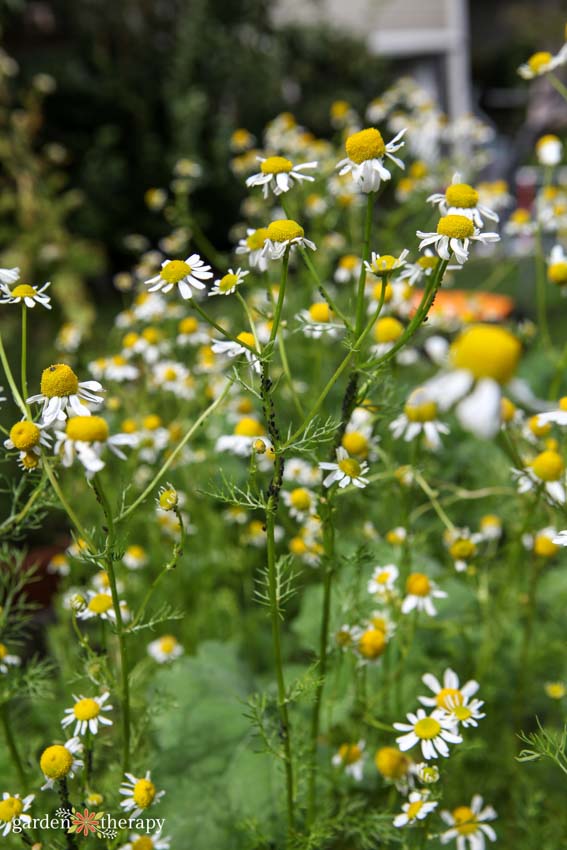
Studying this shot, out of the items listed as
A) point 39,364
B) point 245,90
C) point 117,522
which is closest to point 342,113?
point 39,364

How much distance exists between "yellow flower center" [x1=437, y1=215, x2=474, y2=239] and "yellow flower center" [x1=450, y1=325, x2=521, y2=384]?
339 mm

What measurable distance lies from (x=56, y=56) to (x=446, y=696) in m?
6.94

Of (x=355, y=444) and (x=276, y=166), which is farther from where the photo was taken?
(x=355, y=444)

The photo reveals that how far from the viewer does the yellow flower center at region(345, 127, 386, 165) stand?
2.94 feet

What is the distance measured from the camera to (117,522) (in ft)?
2.93

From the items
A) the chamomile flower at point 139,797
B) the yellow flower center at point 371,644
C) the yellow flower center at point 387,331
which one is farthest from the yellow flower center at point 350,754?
the yellow flower center at point 387,331

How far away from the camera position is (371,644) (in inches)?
46.7

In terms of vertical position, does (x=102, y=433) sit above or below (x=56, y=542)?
above

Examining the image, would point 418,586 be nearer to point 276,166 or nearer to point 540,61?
point 276,166

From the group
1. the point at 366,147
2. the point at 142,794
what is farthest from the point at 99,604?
the point at 366,147

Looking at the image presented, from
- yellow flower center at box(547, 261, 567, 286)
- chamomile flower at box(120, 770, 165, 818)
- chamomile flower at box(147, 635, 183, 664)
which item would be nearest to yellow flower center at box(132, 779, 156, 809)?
chamomile flower at box(120, 770, 165, 818)

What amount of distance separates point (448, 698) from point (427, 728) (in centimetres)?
6

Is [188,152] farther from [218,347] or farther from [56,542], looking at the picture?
[218,347]

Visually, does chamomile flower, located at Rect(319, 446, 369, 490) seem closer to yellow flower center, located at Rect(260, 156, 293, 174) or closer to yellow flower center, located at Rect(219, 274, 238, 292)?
yellow flower center, located at Rect(219, 274, 238, 292)
